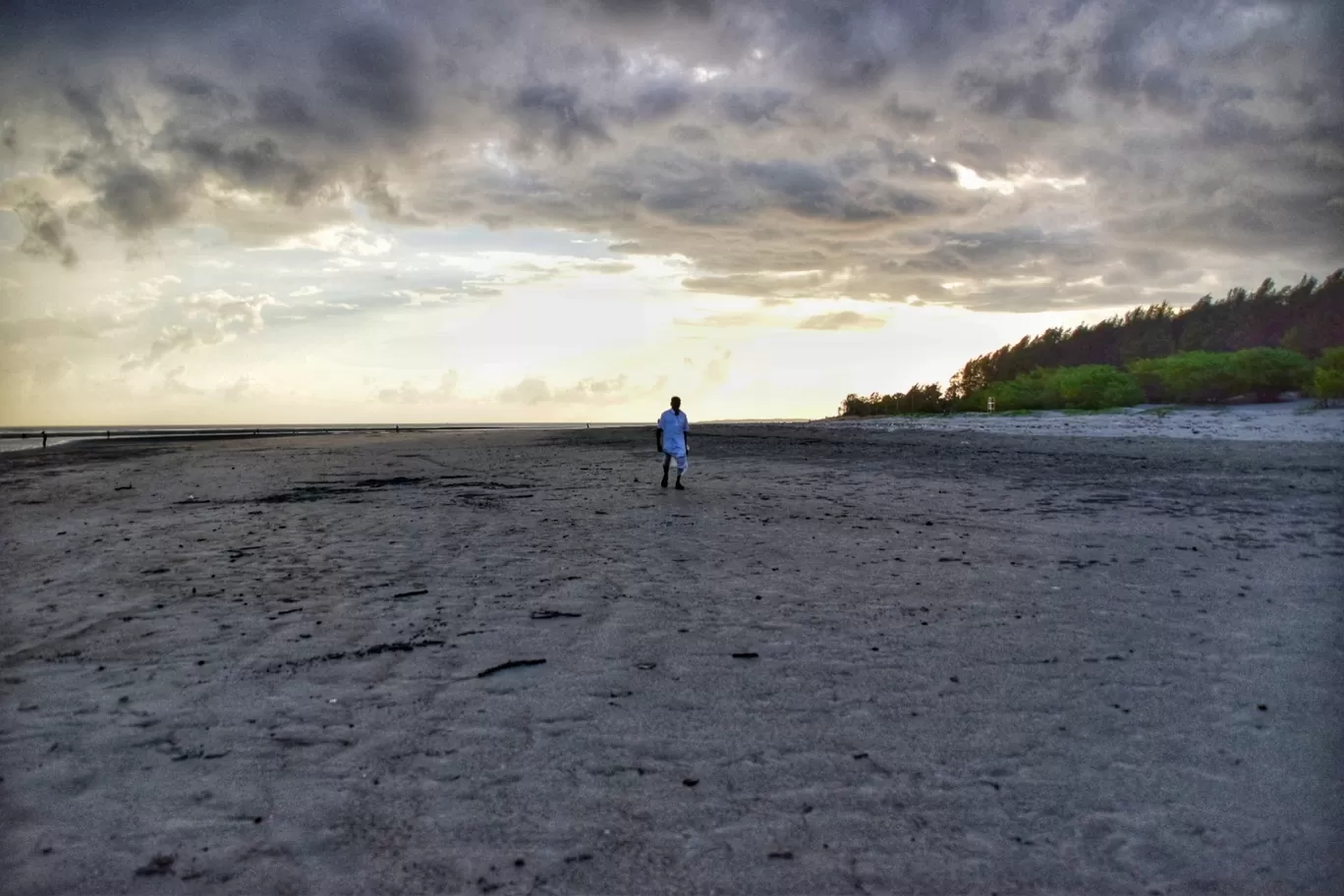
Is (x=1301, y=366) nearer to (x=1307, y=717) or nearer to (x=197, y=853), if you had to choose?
(x=1307, y=717)

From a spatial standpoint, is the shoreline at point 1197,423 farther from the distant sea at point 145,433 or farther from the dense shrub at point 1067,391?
the distant sea at point 145,433

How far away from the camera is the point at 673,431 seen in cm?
1770

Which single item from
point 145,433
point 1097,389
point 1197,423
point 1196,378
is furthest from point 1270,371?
point 145,433

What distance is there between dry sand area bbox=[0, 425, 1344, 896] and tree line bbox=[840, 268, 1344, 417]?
275cm

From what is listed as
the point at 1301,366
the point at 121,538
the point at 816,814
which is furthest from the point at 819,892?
the point at 1301,366

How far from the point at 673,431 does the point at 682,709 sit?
12.4 metres

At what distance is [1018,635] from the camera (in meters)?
6.95

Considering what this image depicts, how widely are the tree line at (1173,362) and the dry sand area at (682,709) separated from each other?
9.02 feet

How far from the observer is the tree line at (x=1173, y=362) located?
37531mm

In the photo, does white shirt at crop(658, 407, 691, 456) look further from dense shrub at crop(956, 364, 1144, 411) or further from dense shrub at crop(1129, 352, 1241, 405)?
dense shrub at crop(956, 364, 1144, 411)

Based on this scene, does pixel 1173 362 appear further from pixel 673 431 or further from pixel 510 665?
pixel 510 665

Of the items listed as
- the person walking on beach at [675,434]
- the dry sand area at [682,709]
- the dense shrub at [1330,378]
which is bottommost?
the dry sand area at [682,709]

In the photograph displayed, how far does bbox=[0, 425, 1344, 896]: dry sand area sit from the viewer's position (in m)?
3.84

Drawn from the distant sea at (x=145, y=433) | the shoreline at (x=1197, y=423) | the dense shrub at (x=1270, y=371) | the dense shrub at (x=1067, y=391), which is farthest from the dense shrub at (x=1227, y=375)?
the distant sea at (x=145, y=433)
